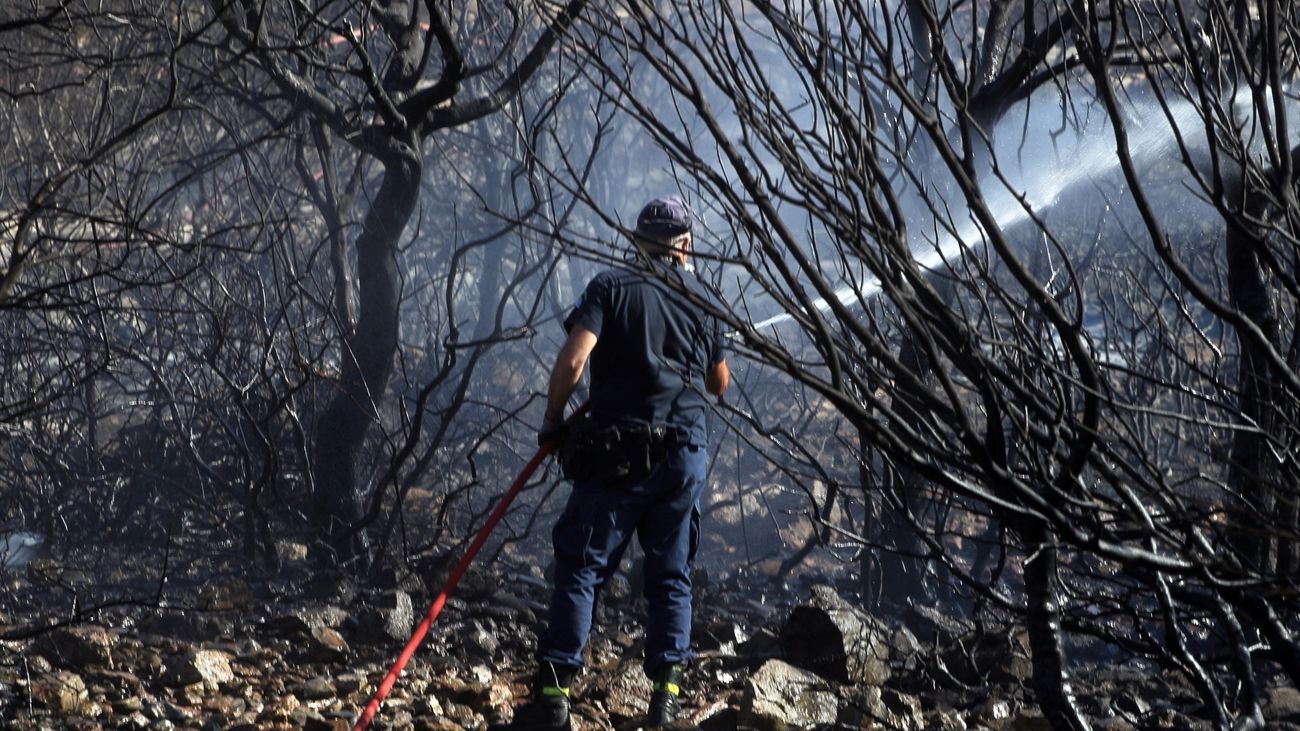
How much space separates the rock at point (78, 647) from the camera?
4.93 m

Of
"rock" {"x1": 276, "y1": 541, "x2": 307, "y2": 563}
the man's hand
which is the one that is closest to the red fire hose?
the man's hand

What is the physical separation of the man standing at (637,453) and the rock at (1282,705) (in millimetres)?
1851

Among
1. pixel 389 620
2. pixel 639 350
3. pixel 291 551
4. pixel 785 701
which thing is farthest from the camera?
pixel 291 551

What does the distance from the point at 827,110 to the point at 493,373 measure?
11.4 meters

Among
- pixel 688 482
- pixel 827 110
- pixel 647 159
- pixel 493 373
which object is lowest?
pixel 827 110

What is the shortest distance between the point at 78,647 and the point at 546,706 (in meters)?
2.00

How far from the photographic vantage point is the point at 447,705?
455 cm

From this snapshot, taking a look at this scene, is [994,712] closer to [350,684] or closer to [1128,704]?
[1128,704]

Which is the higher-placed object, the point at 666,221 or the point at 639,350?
the point at 666,221

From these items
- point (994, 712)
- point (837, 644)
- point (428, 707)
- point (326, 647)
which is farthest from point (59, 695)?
point (994, 712)

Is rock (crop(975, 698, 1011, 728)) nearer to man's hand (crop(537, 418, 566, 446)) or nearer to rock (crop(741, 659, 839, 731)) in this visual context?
rock (crop(741, 659, 839, 731))

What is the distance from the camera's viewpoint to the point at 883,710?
4.26 m

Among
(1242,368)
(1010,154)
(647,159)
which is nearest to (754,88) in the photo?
(1242,368)

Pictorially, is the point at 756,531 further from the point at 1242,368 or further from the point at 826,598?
the point at 1242,368
